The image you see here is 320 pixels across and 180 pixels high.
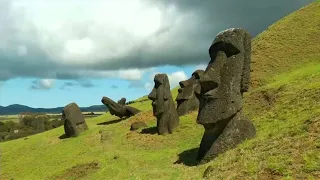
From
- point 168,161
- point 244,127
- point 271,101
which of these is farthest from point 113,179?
point 271,101

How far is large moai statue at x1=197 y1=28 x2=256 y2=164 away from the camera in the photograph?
49.8 feet

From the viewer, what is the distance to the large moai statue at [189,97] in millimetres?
27594

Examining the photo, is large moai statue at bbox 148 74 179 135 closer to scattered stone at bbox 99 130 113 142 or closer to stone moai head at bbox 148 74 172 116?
stone moai head at bbox 148 74 172 116

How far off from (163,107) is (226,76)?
29.2ft

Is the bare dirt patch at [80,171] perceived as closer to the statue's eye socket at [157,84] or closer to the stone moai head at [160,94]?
the stone moai head at [160,94]

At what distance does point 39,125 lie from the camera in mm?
55719

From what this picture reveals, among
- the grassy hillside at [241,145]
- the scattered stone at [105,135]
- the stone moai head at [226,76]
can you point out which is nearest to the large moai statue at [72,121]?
the grassy hillside at [241,145]

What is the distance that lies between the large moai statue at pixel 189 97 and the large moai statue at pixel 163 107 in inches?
116

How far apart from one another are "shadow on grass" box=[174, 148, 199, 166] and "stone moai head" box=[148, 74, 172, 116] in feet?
18.9

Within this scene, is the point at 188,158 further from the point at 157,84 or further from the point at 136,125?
the point at 136,125

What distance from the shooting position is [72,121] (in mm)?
30328

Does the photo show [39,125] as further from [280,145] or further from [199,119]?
[280,145]

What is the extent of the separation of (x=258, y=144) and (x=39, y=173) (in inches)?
569

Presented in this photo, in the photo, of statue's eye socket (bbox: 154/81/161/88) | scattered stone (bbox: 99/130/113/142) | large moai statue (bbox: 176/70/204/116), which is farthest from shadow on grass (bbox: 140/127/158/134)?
statue's eye socket (bbox: 154/81/161/88)
